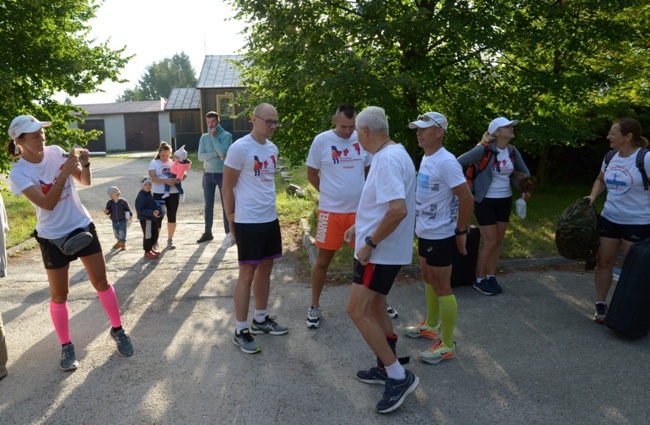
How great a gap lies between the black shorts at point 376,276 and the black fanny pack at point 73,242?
83.3 inches

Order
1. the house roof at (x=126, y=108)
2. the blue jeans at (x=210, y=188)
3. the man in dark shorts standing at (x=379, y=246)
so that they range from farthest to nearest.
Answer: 1. the house roof at (x=126, y=108)
2. the blue jeans at (x=210, y=188)
3. the man in dark shorts standing at (x=379, y=246)

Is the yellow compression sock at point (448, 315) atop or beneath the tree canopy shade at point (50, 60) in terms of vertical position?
beneath

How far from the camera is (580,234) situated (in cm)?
486

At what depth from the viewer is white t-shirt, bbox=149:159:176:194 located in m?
7.90

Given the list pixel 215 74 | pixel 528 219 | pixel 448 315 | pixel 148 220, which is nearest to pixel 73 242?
pixel 448 315

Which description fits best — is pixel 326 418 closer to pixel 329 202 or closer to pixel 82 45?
pixel 329 202

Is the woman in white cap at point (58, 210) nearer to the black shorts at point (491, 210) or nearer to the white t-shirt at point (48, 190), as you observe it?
the white t-shirt at point (48, 190)

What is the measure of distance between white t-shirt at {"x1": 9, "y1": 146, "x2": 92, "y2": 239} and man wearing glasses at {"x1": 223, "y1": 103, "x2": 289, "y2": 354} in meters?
1.20

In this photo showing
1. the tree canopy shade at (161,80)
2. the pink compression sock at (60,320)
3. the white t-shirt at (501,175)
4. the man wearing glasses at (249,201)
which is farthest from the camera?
the tree canopy shade at (161,80)

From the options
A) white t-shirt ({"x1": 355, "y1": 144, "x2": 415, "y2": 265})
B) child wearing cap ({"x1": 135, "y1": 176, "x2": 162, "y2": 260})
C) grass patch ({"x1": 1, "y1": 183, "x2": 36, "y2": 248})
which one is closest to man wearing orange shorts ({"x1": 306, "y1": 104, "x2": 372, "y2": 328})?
white t-shirt ({"x1": 355, "y1": 144, "x2": 415, "y2": 265})

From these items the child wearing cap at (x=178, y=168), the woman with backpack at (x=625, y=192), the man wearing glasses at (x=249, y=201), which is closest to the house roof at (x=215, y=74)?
the child wearing cap at (x=178, y=168)

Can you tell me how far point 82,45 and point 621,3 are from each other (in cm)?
1007

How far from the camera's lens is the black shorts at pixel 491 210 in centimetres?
562

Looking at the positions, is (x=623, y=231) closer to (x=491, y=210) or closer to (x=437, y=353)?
(x=491, y=210)
